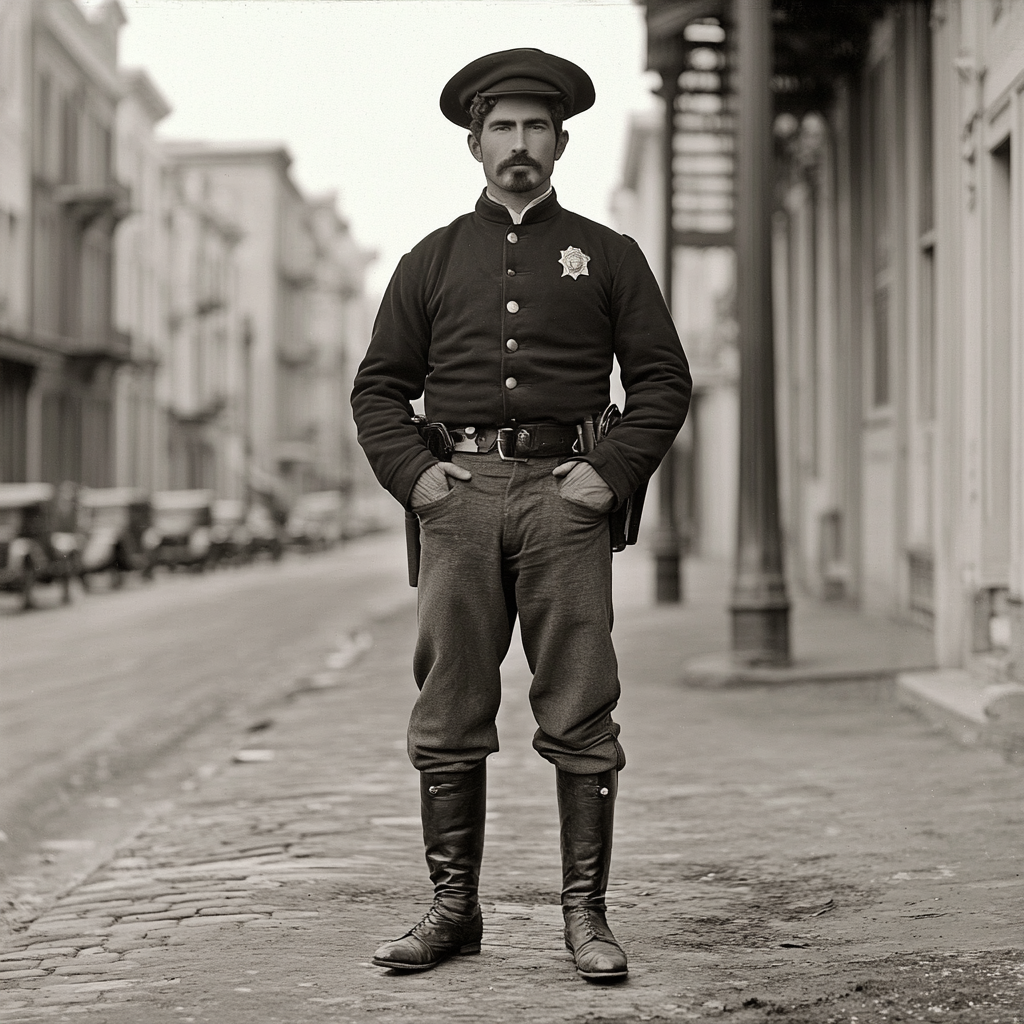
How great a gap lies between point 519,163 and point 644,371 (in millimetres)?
545

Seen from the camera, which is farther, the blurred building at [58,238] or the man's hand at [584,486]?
the blurred building at [58,238]

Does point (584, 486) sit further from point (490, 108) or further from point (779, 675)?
point (779, 675)

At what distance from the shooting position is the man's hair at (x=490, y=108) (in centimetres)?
389

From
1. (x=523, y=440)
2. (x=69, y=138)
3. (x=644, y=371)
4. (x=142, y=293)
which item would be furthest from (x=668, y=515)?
(x=142, y=293)

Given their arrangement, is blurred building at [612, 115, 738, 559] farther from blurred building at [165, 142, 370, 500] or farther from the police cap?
blurred building at [165, 142, 370, 500]

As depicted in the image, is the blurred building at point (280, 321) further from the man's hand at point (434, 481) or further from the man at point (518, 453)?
the man's hand at point (434, 481)

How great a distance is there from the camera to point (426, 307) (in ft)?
13.1

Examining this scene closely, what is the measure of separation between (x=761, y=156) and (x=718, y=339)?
22.9m

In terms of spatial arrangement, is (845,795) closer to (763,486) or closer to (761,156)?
(763,486)

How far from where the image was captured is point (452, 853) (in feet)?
13.0

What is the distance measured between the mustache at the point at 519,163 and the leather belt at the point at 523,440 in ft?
1.90

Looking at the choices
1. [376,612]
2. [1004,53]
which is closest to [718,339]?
[376,612]

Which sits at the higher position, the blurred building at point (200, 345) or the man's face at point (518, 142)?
the blurred building at point (200, 345)

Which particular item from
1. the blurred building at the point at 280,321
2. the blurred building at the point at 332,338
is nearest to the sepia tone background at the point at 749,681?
the blurred building at the point at 280,321
